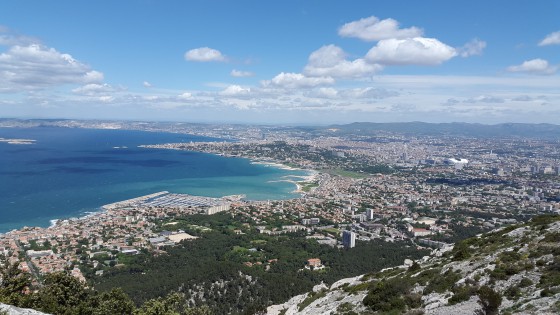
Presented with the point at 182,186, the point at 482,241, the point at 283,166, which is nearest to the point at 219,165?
the point at 283,166

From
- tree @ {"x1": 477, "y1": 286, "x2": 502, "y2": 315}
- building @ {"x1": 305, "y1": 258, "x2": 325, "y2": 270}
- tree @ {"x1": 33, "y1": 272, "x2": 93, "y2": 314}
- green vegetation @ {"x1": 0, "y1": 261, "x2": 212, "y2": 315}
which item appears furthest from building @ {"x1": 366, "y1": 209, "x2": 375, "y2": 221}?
tree @ {"x1": 477, "y1": 286, "x2": 502, "y2": 315}

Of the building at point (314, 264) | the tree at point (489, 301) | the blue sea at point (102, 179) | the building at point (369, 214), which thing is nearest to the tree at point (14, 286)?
the tree at point (489, 301)

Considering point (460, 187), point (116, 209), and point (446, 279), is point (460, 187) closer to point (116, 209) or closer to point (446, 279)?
point (116, 209)

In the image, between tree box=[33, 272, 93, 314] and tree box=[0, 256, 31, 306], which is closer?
tree box=[0, 256, 31, 306]

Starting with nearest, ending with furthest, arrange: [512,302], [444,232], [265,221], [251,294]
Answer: [512,302], [251,294], [444,232], [265,221]

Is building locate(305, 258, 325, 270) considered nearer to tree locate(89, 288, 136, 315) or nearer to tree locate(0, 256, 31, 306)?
tree locate(89, 288, 136, 315)
